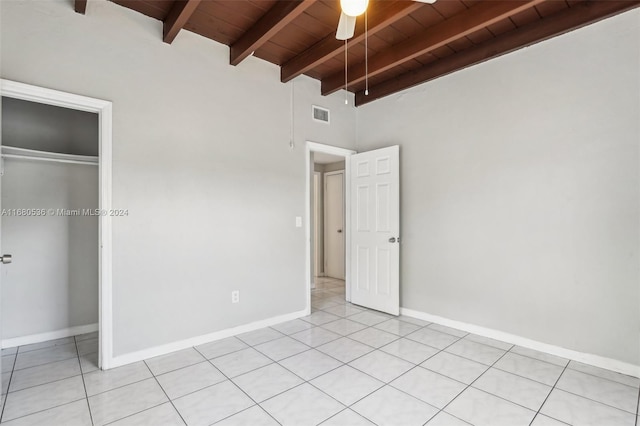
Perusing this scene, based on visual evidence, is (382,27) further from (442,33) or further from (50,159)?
(50,159)

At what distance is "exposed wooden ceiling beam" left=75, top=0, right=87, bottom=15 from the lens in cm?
228

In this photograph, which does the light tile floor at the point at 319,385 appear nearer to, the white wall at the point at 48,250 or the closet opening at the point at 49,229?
the closet opening at the point at 49,229

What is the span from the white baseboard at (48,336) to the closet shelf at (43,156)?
1.67 meters

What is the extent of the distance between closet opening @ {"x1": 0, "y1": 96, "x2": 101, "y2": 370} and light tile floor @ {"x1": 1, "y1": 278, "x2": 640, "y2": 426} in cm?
16

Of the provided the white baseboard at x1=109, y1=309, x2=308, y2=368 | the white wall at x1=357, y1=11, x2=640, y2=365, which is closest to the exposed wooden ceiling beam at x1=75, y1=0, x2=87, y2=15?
the white baseboard at x1=109, y1=309, x2=308, y2=368

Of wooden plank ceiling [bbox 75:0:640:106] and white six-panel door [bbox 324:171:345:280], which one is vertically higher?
wooden plank ceiling [bbox 75:0:640:106]

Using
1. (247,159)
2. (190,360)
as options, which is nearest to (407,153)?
(247,159)

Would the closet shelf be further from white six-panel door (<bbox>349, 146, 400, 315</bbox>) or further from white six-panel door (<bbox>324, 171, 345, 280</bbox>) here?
white six-panel door (<bbox>324, 171, 345, 280</bbox>)

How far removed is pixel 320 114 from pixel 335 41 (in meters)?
1.13

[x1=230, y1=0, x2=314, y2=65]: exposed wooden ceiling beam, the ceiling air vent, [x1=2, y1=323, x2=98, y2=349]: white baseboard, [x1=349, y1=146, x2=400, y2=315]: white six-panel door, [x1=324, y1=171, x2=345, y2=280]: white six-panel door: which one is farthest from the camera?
[x1=324, y1=171, x2=345, y2=280]: white six-panel door

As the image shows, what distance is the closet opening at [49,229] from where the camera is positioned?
292 cm

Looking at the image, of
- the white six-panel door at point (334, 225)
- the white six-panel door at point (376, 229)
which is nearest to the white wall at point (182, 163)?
the white six-panel door at point (376, 229)

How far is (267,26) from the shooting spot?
264cm

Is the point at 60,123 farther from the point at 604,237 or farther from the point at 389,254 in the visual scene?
the point at 604,237
